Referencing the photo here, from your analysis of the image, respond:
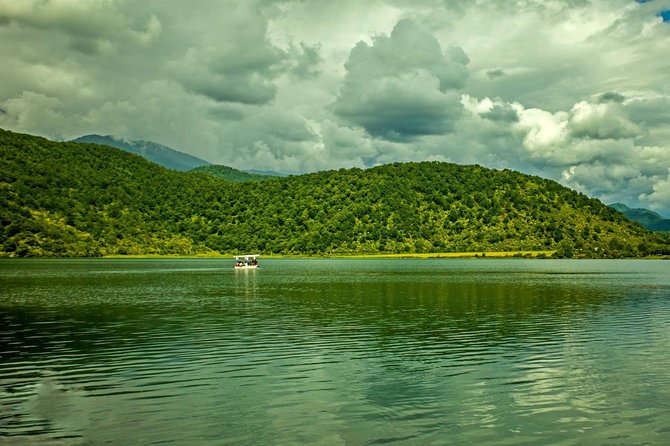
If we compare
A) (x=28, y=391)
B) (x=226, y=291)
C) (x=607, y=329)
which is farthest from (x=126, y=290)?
(x=607, y=329)

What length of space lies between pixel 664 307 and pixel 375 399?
54.9 meters

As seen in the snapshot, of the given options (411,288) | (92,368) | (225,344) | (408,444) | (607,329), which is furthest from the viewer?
(411,288)

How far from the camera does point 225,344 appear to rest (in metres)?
41.6

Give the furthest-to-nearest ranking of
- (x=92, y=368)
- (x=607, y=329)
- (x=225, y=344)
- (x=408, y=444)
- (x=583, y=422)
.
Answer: (x=607, y=329) < (x=225, y=344) < (x=92, y=368) < (x=583, y=422) < (x=408, y=444)

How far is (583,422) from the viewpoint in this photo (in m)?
23.3

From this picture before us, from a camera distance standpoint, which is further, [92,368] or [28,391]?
[92,368]

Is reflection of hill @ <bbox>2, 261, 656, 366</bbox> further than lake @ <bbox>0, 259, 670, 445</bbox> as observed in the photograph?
Yes

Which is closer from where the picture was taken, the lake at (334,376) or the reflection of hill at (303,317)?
the lake at (334,376)

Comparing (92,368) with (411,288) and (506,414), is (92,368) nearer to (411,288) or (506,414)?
(506,414)

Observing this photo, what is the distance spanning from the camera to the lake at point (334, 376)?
2219 centimetres

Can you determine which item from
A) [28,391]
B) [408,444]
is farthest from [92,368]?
[408,444]

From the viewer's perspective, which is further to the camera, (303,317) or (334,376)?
(303,317)

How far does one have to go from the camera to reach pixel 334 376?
103ft

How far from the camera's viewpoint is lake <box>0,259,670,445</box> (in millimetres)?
22188
